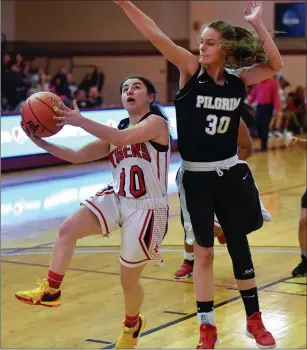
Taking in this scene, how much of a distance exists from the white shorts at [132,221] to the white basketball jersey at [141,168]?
0.06 meters

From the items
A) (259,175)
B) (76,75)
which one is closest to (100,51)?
(76,75)

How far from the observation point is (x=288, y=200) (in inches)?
471

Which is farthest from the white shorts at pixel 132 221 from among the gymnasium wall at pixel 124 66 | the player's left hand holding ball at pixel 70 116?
the gymnasium wall at pixel 124 66

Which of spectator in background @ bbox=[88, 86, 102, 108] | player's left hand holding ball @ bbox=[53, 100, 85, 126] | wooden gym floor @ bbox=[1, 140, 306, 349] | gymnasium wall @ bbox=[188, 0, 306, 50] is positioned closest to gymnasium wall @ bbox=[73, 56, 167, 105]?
gymnasium wall @ bbox=[188, 0, 306, 50]

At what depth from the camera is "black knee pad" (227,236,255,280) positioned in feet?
16.6

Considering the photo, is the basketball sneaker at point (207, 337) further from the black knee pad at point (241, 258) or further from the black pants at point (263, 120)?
the black pants at point (263, 120)

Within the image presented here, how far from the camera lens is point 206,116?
4.80 m

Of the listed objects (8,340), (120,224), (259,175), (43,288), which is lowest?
(259,175)

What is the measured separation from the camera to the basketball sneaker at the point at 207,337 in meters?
5.00

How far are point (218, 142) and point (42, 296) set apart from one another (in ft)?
4.47

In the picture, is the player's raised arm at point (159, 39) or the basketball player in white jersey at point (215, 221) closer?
the player's raised arm at point (159, 39)

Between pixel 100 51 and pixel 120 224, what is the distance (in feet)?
72.9

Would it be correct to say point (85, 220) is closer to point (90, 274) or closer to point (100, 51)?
point (90, 274)

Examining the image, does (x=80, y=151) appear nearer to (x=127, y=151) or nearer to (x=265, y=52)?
(x=127, y=151)
